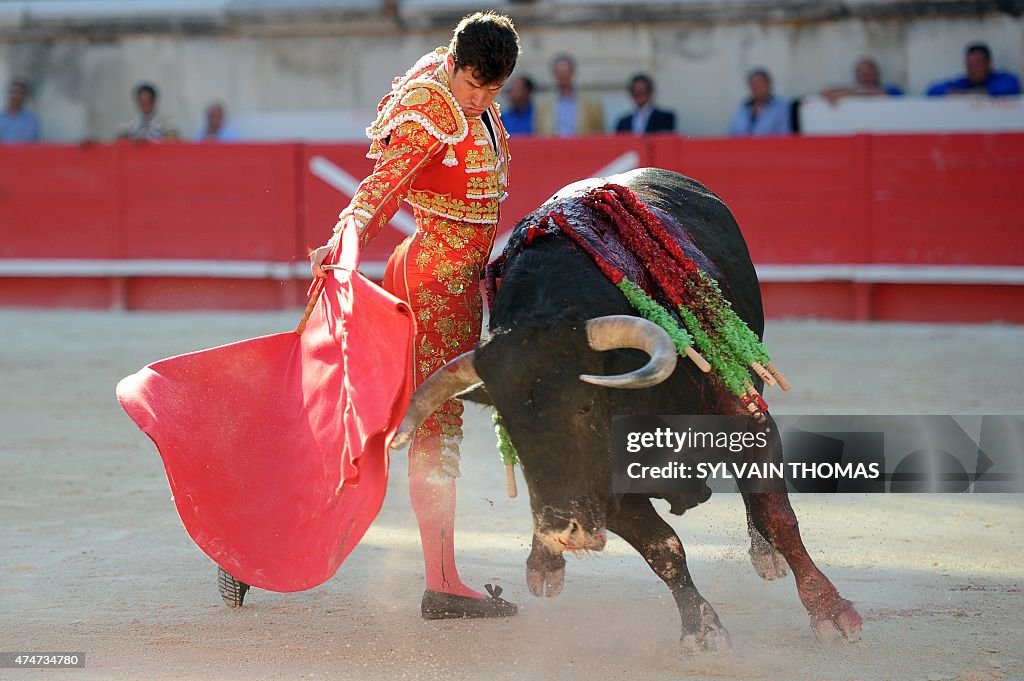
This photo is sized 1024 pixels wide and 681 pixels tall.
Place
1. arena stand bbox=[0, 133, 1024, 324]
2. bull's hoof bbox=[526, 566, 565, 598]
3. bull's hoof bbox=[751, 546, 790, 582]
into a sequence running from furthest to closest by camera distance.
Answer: arena stand bbox=[0, 133, 1024, 324], bull's hoof bbox=[751, 546, 790, 582], bull's hoof bbox=[526, 566, 565, 598]

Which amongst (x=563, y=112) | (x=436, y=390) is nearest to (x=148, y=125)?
(x=563, y=112)

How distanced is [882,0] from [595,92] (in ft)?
6.61

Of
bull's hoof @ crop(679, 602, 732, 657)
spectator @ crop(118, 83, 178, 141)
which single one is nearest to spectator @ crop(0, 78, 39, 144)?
spectator @ crop(118, 83, 178, 141)

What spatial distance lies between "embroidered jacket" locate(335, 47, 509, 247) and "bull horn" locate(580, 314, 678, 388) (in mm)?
471

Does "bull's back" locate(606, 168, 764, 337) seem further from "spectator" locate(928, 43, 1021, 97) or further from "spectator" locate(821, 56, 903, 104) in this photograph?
"spectator" locate(928, 43, 1021, 97)

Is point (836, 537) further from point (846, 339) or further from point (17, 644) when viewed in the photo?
point (846, 339)

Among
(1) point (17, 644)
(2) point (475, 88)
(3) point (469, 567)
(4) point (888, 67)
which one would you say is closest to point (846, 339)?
(4) point (888, 67)

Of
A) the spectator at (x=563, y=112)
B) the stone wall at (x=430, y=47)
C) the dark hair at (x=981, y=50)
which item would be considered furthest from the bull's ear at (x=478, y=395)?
the stone wall at (x=430, y=47)

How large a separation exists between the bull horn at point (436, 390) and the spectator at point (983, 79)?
6220mm

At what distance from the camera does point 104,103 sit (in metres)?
10.8

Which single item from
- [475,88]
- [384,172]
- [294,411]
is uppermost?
[475,88]

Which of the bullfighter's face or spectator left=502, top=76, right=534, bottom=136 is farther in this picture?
spectator left=502, top=76, right=534, bottom=136

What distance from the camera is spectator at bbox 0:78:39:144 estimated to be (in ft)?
31.7

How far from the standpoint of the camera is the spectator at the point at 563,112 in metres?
8.73
